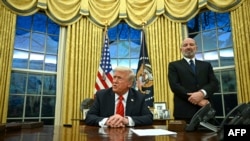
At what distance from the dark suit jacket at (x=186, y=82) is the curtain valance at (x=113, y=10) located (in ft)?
7.11

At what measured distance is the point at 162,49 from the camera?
13.1 feet

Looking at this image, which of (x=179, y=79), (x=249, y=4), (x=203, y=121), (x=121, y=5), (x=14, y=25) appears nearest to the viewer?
(x=203, y=121)

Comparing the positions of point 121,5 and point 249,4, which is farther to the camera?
point 121,5

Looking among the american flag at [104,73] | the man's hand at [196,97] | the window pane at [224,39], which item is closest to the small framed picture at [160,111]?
the american flag at [104,73]

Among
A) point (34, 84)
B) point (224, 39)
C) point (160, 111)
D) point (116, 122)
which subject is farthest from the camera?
point (34, 84)

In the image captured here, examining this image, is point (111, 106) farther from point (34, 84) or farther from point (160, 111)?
point (34, 84)

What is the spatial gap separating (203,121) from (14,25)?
3.61 m

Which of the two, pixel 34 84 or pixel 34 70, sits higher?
pixel 34 70

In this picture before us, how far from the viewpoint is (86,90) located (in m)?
3.93

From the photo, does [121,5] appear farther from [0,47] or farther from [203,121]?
[203,121]

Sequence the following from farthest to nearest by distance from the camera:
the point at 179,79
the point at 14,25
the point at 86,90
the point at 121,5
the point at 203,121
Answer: the point at 121,5 < the point at 86,90 < the point at 14,25 < the point at 179,79 < the point at 203,121

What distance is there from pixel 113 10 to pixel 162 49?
122 cm

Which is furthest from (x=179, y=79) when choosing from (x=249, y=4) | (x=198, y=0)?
(x=198, y=0)

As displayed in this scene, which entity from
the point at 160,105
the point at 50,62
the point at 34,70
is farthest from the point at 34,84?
the point at 160,105
